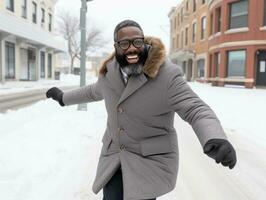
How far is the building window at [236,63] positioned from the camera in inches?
1079

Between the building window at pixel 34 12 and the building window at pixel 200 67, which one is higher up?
the building window at pixel 34 12

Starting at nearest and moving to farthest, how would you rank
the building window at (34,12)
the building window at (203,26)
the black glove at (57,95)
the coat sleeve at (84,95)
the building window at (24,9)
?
the coat sleeve at (84,95) → the black glove at (57,95) → the building window at (24,9) → the building window at (34,12) → the building window at (203,26)

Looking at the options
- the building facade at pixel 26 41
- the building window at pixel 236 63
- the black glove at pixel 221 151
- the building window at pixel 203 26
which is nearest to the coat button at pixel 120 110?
the black glove at pixel 221 151

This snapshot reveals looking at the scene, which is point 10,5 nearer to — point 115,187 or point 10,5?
point 10,5

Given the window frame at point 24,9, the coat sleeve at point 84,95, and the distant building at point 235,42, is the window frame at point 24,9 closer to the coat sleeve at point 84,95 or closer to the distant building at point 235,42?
the distant building at point 235,42

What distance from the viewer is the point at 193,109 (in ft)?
7.47

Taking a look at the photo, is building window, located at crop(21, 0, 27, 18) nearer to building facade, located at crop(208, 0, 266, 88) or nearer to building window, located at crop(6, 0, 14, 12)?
building window, located at crop(6, 0, 14, 12)

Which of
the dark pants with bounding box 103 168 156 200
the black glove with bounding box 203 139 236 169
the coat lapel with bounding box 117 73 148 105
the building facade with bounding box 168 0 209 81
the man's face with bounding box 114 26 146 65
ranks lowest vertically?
the dark pants with bounding box 103 168 156 200

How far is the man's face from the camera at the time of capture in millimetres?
2459

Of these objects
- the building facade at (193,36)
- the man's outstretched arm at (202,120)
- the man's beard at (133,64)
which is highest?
the building facade at (193,36)

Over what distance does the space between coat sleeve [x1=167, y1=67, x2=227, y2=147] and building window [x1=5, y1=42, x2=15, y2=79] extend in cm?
2694

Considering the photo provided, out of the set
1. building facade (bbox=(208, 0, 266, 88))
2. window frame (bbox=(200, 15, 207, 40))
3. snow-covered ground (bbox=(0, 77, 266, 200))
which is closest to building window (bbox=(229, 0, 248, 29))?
building facade (bbox=(208, 0, 266, 88))

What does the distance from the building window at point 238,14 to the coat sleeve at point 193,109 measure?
86.7 ft

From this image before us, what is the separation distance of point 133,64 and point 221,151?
2.67ft
